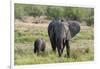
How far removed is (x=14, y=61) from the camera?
2223 mm

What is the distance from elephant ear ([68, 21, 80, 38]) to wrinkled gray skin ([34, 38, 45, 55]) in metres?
0.36

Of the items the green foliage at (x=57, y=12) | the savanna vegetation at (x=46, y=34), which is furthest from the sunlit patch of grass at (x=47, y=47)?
the green foliage at (x=57, y=12)

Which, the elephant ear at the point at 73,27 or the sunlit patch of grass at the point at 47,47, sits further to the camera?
the elephant ear at the point at 73,27

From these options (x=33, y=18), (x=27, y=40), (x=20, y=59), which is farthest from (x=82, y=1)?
(x=20, y=59)

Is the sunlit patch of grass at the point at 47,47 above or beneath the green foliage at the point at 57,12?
beneath

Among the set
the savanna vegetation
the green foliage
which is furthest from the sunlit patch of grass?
the green foliage

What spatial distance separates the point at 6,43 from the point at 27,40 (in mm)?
229

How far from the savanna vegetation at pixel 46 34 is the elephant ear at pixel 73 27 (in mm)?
46

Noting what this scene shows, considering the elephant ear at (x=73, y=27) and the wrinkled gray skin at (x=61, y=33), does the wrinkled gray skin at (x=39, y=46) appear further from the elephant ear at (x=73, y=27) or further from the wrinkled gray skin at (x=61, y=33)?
the elephant ear at (x=73, y=27)

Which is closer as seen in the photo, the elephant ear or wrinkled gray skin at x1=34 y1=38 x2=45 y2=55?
wrinkled gray skin at x1=34 y1=38 x2=45 y2=55

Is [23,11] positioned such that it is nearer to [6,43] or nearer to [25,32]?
[25,32]

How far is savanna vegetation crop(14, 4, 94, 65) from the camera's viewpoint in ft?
7.39

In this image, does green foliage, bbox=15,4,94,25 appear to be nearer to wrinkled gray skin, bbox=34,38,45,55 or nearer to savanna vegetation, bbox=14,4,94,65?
savanna vegetation, bbox=14,4,94,65

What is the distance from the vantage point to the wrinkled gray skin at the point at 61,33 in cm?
239
